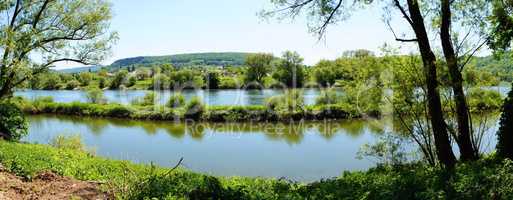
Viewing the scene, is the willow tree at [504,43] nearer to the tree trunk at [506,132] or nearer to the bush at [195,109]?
the tree trunk at [506,132]

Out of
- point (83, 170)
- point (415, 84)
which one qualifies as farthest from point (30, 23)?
point (415, 84)

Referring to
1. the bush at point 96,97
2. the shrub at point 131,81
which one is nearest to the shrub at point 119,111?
the bush at point 96,97

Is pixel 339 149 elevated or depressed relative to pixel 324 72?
depressed

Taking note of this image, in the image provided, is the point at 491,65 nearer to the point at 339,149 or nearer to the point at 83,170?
the point at 339,149

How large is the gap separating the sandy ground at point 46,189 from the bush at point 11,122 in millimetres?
10828

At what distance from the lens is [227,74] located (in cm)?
10138

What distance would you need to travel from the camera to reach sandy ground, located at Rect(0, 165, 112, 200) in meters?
7.30

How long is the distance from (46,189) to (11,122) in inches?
518

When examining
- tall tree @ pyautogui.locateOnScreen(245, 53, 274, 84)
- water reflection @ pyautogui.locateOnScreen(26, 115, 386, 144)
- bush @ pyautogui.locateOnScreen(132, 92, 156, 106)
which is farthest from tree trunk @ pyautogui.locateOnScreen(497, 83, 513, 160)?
tall tree @ pyautogui.locateOnScreen(245, 53, 274, 84)

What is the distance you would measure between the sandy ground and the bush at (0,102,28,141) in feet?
35.5

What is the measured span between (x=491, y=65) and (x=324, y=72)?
40357mm

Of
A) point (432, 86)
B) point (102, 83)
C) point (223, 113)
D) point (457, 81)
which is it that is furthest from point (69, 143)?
point (102, 83)

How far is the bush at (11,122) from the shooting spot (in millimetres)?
19047

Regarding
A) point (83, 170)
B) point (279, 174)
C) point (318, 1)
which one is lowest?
point (279, 174)
